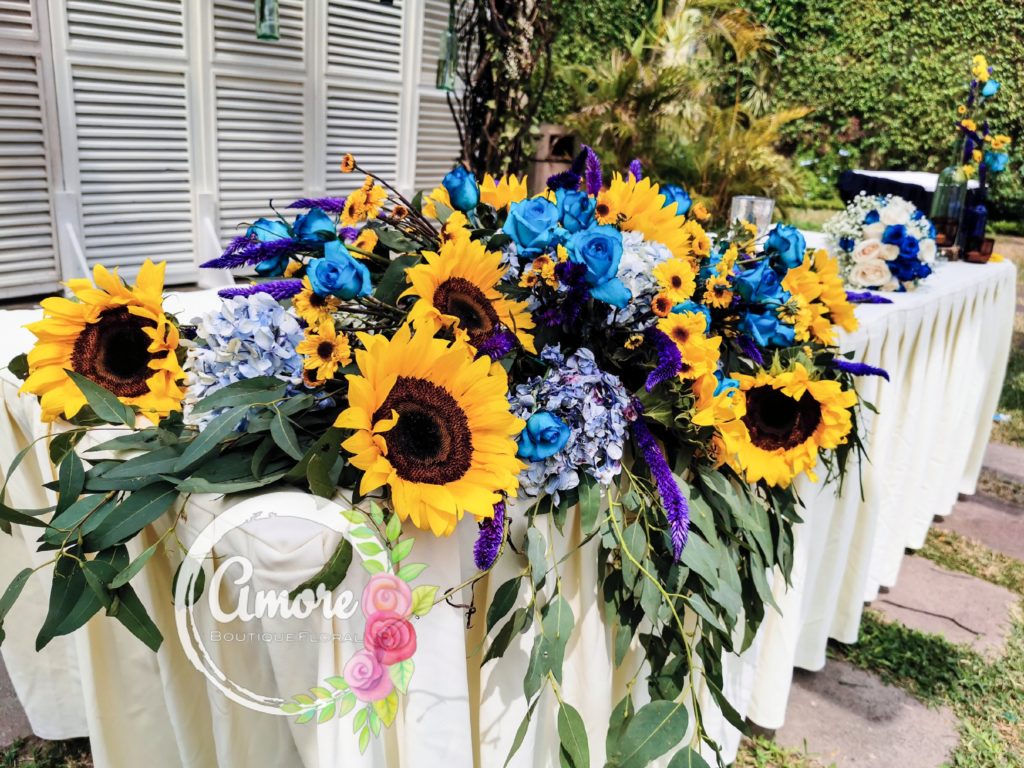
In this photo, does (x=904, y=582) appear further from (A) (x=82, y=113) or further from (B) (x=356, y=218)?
(A) (x=82, y=113)

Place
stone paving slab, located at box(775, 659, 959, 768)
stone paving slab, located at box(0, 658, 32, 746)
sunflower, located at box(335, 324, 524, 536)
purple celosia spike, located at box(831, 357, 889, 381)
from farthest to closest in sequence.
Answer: stone paving slab, located at box(775, 659, 959, 768)
stone paving slab, located at box(0, 658, 32, 746)
purple celosia spike, located at box(831, 357, 889, 381)
sunflower, located at box(335, 324, 524, 536)

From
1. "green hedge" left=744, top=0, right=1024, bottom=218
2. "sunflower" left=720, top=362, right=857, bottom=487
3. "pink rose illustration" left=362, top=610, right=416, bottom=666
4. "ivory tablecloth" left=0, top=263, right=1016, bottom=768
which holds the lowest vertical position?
"ivory tablecloth" left=0, top=263, right=1016, bottom=768

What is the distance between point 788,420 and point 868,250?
118 centimetres

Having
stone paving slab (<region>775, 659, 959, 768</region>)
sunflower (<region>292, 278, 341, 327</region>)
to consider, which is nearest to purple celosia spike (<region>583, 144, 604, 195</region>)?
sunflower (<region>292, 278, 341, 327</region>)

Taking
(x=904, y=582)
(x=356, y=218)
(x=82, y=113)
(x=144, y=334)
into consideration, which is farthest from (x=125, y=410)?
(x=82, y=113)

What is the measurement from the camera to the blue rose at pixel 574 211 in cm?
99

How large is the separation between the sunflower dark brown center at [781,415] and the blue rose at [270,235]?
2.28ft

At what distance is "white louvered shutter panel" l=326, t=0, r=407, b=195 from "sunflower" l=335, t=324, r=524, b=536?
387cm

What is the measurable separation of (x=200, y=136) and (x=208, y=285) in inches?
29.4

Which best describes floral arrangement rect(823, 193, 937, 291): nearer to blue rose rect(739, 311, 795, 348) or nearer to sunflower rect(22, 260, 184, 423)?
blue rose rect(739, 311, 795, 348)

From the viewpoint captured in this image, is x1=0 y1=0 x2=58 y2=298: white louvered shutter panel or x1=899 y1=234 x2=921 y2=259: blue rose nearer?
x1=899 y1=234 x2=921 y2=259: blue rose

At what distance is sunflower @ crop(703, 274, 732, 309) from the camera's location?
1.10 m

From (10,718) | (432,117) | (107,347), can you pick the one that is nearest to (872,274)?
(107,347)

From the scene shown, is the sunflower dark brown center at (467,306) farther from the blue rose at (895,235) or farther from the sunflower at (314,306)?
the blue rose at (895,235)
